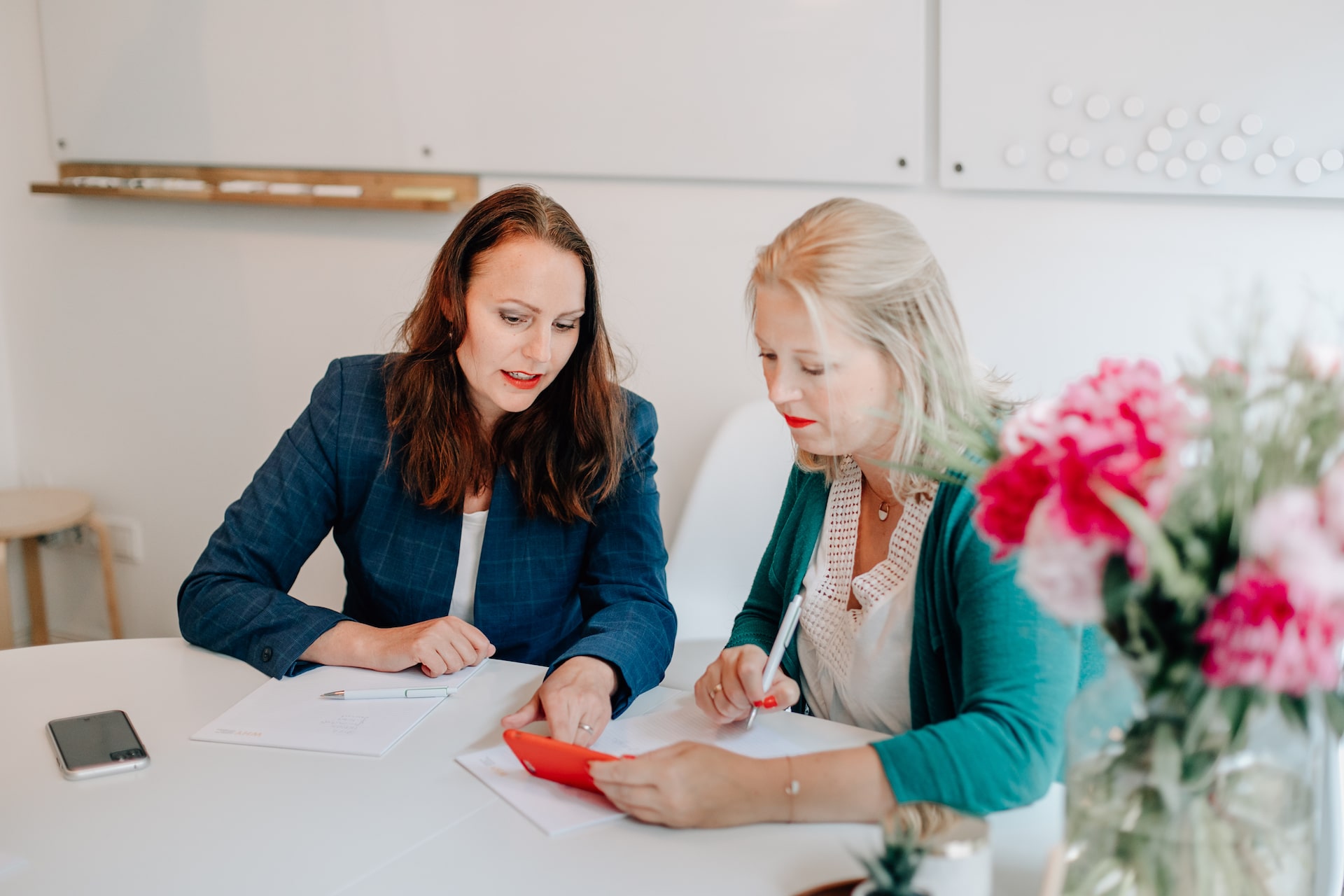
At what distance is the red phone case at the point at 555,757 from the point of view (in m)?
1.01

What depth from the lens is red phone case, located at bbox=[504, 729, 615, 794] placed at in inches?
39.7

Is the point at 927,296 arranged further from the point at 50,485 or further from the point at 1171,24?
the point at 50,485

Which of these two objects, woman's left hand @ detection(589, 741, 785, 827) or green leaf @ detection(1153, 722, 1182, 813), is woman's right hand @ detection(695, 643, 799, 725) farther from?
green leaf @ detection(1153, 722, 1182, 813)

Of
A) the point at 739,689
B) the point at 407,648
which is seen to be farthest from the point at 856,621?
the point at 407,648

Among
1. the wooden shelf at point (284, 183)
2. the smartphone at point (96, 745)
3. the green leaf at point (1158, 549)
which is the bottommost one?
the smartphone at point (96, 745)

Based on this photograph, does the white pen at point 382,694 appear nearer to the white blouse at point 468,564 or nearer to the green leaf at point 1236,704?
the white blouse at point 468,564

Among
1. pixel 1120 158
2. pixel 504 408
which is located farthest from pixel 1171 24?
pixel 504 408

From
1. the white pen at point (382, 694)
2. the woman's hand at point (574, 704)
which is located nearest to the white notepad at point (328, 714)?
the white pen at point (382, 694)

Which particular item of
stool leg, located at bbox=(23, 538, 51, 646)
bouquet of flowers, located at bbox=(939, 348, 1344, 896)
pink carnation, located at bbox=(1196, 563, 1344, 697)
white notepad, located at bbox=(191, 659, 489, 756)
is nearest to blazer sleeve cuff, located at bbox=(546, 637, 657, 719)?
white notepad, located at bbox=(191, 659, 489, 756)

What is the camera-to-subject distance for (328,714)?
1.21 meters

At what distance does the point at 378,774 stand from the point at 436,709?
15cm

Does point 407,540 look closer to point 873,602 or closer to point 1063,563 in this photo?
point 873,602

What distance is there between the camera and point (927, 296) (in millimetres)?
1161

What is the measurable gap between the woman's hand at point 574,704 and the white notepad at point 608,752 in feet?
0.07
